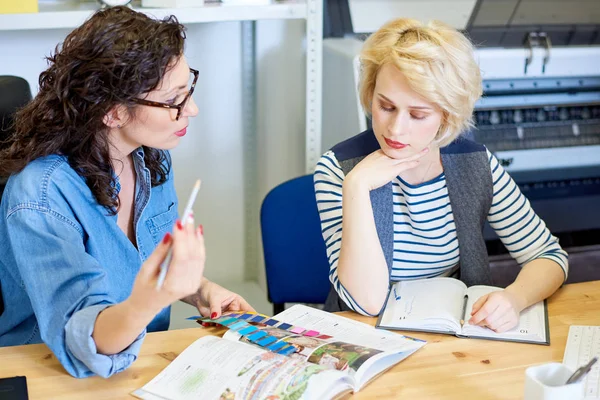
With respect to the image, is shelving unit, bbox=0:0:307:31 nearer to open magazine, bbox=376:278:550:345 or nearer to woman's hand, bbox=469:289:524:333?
open magazine, bbox=376:278:550:345

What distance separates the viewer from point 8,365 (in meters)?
1.24

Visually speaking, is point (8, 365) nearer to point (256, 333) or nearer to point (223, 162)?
point (256, 333)

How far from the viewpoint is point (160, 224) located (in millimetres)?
1504

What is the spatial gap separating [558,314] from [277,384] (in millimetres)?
610

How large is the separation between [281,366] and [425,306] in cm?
37

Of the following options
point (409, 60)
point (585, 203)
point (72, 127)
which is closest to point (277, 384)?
point (72, 127)

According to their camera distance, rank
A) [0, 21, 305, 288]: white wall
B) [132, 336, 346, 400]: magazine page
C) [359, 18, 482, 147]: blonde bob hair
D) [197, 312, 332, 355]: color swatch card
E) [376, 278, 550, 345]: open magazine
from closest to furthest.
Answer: [132, 336, 346, 400]: magazine page
[197, 312, 332, 355]: color swatch card
[376, 278, 550, 345]: open magazine
[359, 18, 482, 147]: blonde bob hair
[0, 21, 305, 288]: white wall

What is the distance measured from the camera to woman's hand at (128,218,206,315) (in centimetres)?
96

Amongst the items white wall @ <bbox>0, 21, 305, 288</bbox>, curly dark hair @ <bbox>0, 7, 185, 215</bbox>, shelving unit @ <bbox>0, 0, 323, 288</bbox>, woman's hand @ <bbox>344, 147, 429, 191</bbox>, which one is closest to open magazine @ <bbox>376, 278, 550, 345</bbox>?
woman's hand @ <bbox>344, 147, 429, 191</bbox>

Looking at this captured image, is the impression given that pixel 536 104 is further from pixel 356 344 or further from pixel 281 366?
pixel 281 366

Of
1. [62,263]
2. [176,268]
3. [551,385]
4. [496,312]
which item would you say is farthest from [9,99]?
[551,385]

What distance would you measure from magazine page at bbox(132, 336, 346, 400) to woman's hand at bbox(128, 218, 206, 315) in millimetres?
174

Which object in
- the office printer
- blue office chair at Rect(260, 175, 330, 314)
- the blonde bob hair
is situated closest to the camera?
the blonde bob hair

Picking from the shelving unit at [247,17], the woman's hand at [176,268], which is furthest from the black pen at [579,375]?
the shelving unit at [247,17]
